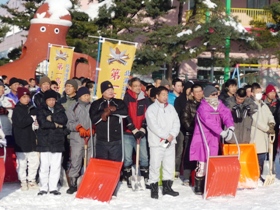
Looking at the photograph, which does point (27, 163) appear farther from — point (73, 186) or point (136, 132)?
point (136, 132)

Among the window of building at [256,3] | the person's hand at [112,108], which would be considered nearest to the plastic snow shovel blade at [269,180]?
the person's hand at [112,108]

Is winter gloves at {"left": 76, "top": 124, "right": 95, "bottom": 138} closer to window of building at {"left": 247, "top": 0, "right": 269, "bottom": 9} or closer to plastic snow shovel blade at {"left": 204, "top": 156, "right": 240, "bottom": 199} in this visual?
plastic snow shovel blade at {"left": 204, "top": 156, "right": 240, "bottom": 199}

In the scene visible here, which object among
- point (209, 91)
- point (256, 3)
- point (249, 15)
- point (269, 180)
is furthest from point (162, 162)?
→ point (256, 3)

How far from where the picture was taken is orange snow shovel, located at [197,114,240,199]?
7.64 m

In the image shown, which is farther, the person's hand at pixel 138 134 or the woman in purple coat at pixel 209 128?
the person's hand at pixel 138 134

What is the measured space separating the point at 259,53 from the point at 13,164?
55.5 feet

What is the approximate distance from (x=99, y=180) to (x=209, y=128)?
1.71 metres

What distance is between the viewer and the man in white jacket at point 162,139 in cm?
788

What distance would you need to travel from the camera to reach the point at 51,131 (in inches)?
315

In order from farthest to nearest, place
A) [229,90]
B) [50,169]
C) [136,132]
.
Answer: [229,90], [136,132], [50,169]

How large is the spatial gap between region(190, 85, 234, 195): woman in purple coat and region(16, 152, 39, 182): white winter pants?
2.33m

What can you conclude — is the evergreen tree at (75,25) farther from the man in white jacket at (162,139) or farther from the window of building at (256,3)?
the man in white jacket at (162,139)

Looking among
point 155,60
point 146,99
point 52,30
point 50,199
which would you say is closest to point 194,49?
point 155,60

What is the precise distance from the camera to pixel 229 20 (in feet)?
61.1
